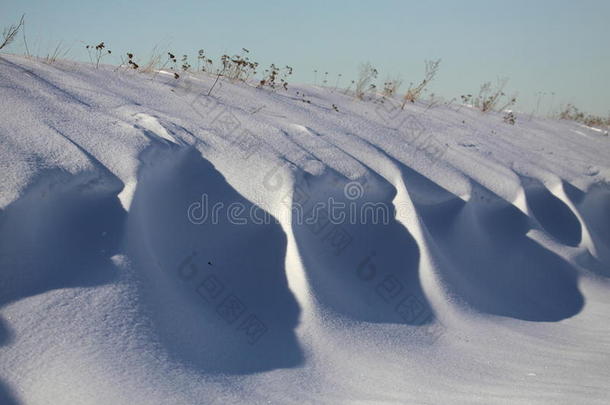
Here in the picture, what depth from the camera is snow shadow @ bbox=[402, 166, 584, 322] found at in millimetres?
2729

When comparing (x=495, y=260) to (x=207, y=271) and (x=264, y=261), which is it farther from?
(x=207, y=271)

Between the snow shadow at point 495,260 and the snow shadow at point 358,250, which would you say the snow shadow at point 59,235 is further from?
the snow shadow at point 495,260

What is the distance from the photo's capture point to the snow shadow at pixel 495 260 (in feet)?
8.95

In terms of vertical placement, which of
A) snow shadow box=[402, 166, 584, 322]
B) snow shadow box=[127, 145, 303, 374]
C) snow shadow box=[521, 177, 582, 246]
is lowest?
snow shadow box=[127, 145, 303, 374]

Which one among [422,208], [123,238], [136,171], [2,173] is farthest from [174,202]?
[422,208]

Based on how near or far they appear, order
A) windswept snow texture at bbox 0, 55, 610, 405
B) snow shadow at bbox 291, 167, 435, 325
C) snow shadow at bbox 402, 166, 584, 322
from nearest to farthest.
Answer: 1. windswept snow texture at bbox 0, 55, 610, 405
2. snow shadow at bbox 291, 167, 435, 325
3. snow shadow at bbox 402, 166, 584, 322

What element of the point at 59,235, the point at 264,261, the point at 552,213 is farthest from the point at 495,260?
the point at 59,235

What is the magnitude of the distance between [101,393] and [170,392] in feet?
0.61

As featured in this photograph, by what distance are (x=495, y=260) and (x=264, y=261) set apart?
1392mm

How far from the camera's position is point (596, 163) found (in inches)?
183

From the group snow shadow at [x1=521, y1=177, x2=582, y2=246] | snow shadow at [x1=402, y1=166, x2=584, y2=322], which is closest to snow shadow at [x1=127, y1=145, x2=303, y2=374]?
snow shadow at [x1=402, y1=166, x2=584, y2=322]

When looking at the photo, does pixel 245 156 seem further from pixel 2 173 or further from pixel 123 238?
pixel 2 173

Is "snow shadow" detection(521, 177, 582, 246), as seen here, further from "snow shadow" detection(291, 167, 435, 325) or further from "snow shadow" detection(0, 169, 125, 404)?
"snow shadow" detection(0, 169, 125, 404)

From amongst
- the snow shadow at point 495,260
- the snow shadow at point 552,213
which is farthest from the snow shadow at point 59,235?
the snow shadow at point 552,213
